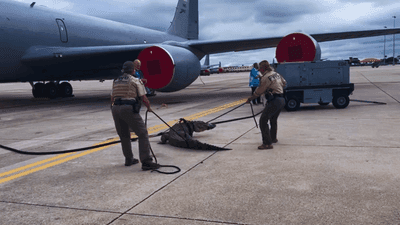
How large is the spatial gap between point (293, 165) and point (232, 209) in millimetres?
1649

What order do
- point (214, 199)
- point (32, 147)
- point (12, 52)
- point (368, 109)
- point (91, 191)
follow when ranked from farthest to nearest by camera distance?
point (12, 52) → point (368, 109) → point (32, 147) → point (91, 191) → point (214, 199)

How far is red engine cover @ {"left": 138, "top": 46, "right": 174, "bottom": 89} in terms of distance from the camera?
12294 millimetres

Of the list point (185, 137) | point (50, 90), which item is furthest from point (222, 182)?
point (50, 90)

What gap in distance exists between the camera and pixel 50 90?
18141mm

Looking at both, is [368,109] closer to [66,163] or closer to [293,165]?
[293,165]

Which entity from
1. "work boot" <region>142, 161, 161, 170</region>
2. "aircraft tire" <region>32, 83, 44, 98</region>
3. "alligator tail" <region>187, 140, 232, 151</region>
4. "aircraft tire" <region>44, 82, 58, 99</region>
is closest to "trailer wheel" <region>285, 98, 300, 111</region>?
"alligator tail" <region>187, 140, 232, 151</region>

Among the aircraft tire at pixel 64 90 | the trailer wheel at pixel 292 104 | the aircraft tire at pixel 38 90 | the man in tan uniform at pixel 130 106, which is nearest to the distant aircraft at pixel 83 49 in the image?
the aircraft tire at pixel 64 90

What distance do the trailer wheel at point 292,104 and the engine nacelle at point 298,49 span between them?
323 centimetres

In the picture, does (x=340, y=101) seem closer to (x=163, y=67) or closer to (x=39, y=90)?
(x=163, y=67)

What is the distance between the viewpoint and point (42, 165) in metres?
4.98

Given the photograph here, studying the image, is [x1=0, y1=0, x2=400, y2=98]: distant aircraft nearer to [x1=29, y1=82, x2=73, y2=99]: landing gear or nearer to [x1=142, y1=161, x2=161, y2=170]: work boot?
[x1=29, y1=82, x2=73, y2=99]: landing gear

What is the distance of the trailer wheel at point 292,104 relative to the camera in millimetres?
9984

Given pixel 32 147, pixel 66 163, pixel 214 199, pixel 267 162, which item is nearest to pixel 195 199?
pixel 214 199

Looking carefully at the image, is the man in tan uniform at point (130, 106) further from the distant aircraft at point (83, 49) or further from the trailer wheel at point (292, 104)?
the distant aircraft at point (83, 49)
